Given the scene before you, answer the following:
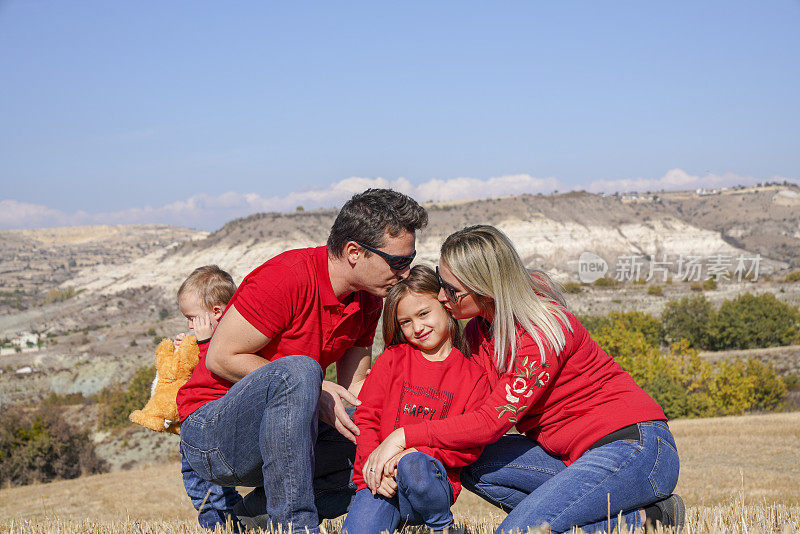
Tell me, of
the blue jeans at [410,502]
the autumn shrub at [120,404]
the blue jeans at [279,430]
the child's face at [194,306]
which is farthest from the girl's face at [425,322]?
the autumn shrub at [120,404]

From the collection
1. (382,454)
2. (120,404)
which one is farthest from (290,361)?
(120,404)

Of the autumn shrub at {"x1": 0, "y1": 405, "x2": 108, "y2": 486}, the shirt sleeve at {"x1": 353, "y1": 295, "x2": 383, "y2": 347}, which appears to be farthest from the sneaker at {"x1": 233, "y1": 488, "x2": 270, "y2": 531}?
the autumn shrub at {"x1": 0, "y1": 405, "x2": 108, "y2": 486}

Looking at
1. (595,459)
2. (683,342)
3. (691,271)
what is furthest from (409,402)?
(691,271)

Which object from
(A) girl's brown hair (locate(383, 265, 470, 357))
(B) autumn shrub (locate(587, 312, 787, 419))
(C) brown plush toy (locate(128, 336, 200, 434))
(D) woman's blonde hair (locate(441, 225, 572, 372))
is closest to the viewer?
(D) woman's blonde hair (locate(441, 225, 572, 372))

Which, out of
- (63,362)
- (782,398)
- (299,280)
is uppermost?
(299,280)

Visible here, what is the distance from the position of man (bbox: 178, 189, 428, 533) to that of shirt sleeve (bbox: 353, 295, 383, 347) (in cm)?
15

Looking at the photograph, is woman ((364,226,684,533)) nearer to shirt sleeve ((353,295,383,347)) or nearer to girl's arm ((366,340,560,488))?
girl's arm ((366,340,560,488))

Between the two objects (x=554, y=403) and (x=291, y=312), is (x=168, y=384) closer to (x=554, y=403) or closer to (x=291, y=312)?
(x=291, y=312)

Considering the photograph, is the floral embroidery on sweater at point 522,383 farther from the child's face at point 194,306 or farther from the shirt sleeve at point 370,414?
the child's face at point 194,306

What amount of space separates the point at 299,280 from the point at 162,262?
144 m

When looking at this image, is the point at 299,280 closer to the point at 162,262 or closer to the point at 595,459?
the point at 595,459

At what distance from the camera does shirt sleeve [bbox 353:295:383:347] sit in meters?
4.92

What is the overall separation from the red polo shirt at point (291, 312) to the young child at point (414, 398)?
15.6 inches

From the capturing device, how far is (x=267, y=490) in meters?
3.80
